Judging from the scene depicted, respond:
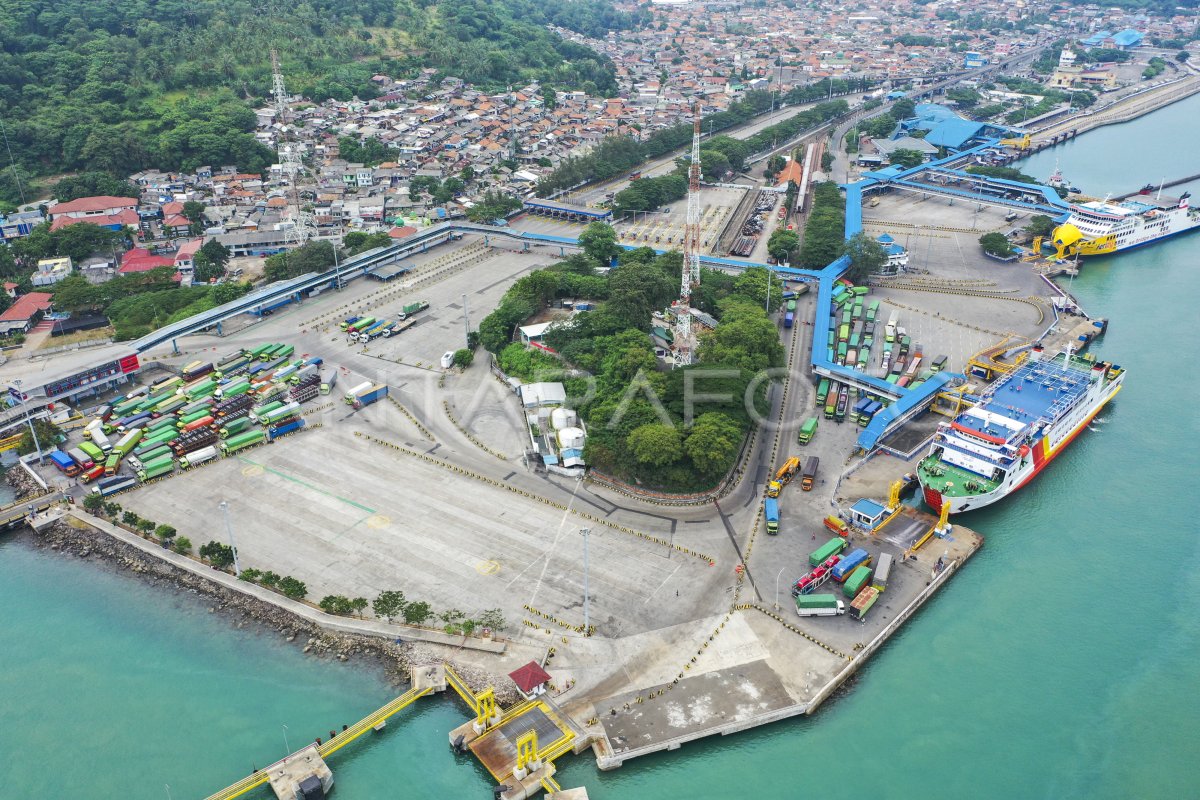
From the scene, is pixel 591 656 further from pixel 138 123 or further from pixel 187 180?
pixel 138 123

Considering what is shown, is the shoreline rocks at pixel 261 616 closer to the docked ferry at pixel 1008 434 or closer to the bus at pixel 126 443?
the bus at pixel 126 443

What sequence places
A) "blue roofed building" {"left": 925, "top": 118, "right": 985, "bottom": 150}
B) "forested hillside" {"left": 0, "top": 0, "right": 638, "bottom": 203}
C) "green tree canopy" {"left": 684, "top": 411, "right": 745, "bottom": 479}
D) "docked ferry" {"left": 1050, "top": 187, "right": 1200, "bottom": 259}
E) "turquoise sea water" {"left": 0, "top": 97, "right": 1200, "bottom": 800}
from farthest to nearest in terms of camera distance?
"blue roofed building" {"left": 925, "top": 118, "right": 985, "bottom": 150} < "forested hillside" {"left": 0, "top": 0, "right": 638, "bottom": 203} < "docked ferry" {"left": 1050, "top": 187, "right": 1200, "bottom": 259} < "green tree canopy" {"left": 684, "top": 411, "right": 745, "bottom": 479} < "turquoise sea water" {"left": 0, "top": 97, "right": 1200, "bottom": 800}

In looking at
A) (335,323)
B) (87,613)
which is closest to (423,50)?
(335,323)

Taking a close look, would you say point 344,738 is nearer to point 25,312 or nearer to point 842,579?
point 842,579

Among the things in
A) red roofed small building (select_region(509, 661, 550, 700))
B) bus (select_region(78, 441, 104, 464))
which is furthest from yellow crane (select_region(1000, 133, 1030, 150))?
bus (select_region(78, 441, 104, 464))

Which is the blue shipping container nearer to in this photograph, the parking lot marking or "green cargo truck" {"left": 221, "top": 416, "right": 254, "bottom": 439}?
the parking lot marking

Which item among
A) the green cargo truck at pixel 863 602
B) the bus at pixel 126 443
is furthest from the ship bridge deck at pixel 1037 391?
the bus at pixel 126 443

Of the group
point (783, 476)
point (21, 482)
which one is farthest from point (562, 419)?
point (21, 482)
